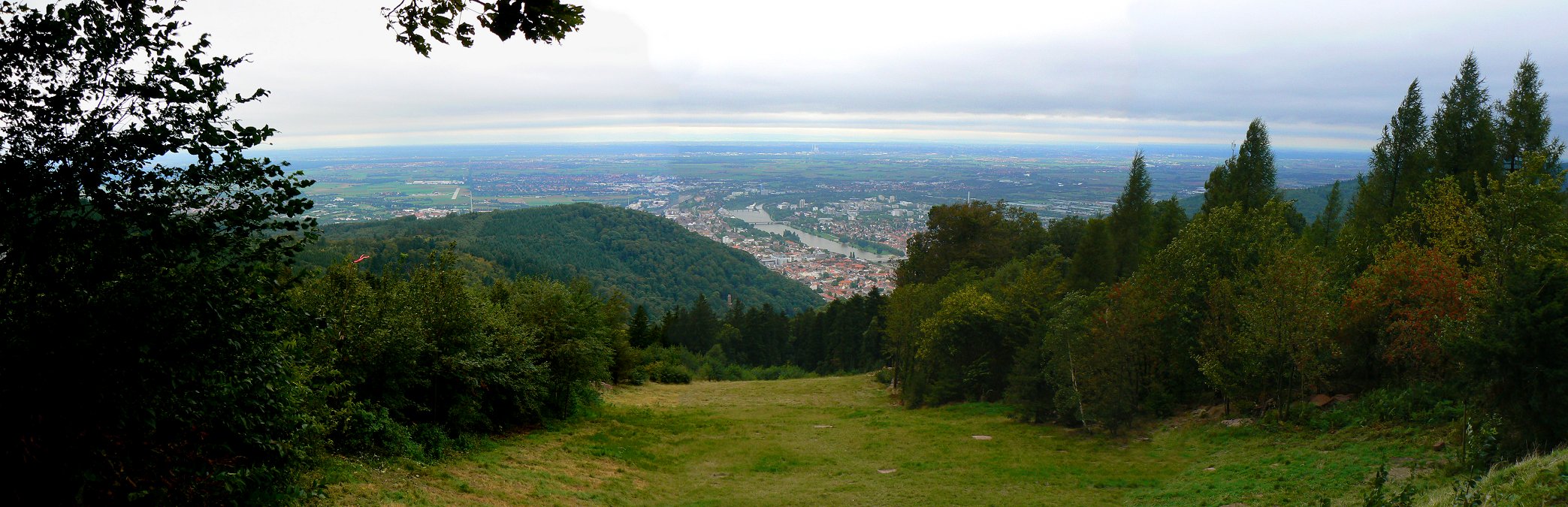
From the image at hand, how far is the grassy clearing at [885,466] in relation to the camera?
469 inches

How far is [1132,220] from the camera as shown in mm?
32219

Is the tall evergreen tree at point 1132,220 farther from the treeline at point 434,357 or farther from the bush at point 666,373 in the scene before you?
the treeline at point 434,357

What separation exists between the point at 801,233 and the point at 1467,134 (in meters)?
88.4

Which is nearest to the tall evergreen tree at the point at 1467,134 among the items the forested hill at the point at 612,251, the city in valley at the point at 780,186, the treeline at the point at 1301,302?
the treeline at the point at 1301,302

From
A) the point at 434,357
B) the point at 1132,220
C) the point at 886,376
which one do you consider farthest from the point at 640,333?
the point at 434,357

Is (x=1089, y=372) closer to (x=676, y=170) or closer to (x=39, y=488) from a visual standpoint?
(x=39, y=488)

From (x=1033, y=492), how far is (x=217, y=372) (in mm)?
13424

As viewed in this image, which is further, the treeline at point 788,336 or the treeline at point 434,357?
the treeline at point 788,336

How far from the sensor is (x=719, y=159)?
148 m

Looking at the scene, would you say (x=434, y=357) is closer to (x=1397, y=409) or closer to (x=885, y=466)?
(x=885, y=466)

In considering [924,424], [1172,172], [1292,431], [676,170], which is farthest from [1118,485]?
[676,170]

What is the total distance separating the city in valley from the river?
0.32 meters

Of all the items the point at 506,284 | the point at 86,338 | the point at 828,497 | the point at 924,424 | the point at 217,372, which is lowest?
the point at 924,424

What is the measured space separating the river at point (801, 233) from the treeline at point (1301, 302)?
56.6 m
